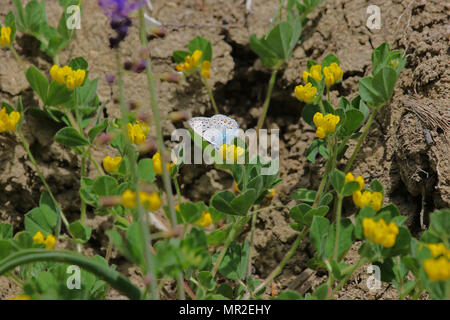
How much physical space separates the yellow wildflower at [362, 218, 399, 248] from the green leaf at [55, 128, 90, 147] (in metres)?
1.36

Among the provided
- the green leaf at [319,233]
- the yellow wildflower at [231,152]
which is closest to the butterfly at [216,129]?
the yellow wildflower at [231,152]

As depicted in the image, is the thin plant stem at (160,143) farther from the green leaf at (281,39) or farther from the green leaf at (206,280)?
the green leaf at (281,39)


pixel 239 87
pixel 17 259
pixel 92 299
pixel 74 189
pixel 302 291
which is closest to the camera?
pixel 17 259

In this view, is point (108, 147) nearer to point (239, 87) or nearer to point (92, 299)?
point (239, 87)

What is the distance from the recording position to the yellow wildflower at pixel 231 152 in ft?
7.44

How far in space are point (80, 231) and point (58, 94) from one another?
0.69 metres

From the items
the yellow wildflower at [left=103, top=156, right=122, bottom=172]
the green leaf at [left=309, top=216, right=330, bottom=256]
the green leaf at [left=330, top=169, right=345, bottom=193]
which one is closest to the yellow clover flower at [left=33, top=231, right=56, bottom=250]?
the yellow wildflower at [left=103, top=156, right=122, bottom=172]

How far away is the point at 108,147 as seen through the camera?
289cm

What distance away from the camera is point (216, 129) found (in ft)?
8.34

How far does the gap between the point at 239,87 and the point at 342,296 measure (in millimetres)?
1404

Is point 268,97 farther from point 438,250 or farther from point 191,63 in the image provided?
point 438,250

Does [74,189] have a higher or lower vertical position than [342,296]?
higher

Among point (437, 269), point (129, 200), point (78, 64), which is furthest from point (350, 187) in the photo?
point (78, 64)

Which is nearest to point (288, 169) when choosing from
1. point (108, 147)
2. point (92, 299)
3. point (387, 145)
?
point (387, 145)
